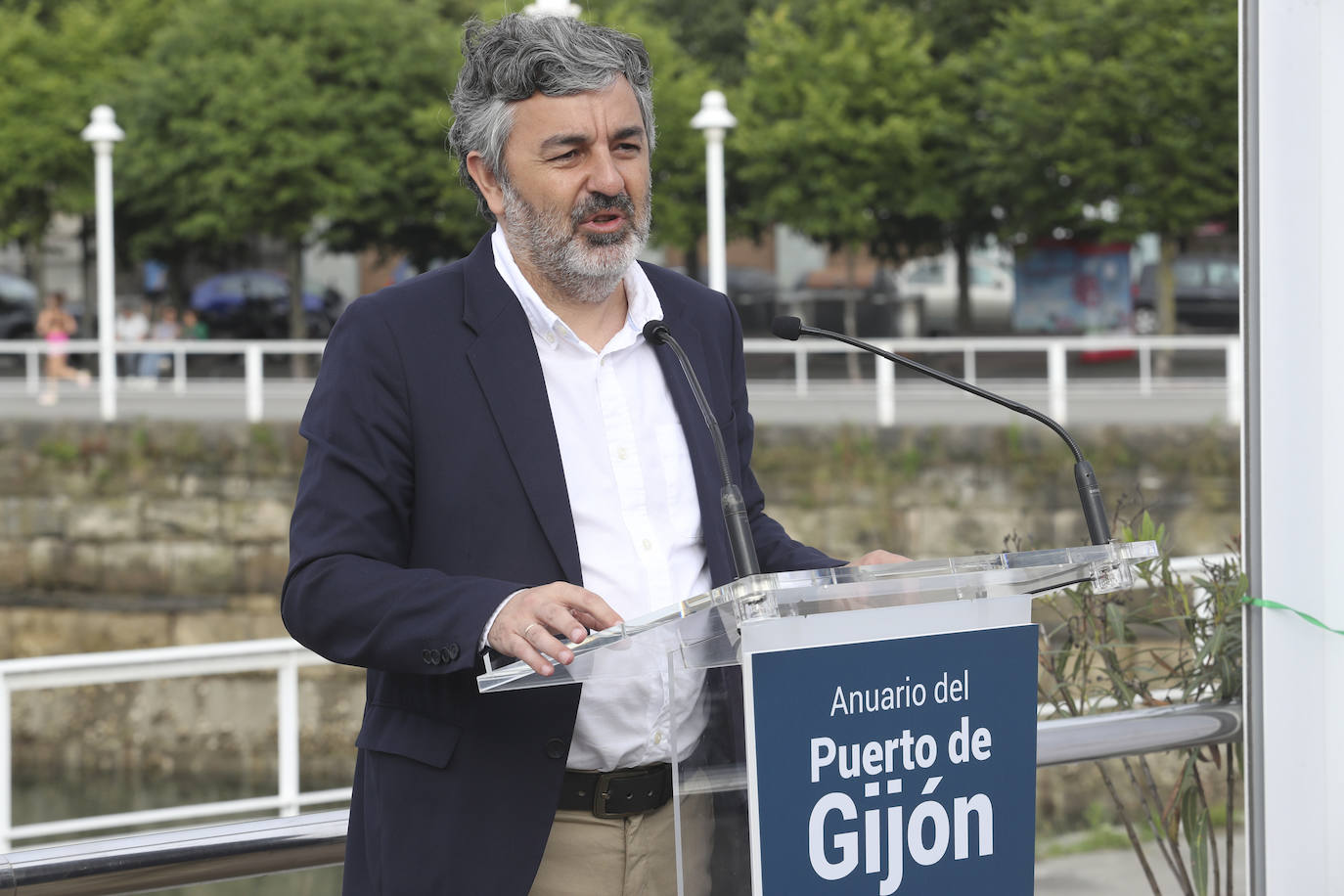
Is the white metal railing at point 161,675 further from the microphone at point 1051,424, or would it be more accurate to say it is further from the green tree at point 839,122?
the green tree at point 839,122

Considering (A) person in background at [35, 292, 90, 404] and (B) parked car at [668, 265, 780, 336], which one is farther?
(B) parked car at [668, 265, 780, 336]

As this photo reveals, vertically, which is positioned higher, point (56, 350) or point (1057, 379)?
point (56, 350)

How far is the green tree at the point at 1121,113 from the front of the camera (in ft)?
65.9

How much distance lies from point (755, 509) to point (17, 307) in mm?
28145

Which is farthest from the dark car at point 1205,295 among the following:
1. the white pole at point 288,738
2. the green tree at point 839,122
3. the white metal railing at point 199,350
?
the white pole at point 288,738

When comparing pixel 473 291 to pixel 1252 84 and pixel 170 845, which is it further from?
pixel 1252 84

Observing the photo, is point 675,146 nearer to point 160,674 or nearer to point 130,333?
point 130,333

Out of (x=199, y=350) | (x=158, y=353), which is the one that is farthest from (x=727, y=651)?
(x=158, y=353)

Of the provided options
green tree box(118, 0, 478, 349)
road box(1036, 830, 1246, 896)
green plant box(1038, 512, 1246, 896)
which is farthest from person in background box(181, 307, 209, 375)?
green plant box(1038, 512, 1246, 896)

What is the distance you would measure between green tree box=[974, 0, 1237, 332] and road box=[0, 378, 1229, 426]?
20.3ft

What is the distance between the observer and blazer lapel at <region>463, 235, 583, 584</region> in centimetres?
180

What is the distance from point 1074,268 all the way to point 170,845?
24768 millimetres

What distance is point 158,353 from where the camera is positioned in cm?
1756

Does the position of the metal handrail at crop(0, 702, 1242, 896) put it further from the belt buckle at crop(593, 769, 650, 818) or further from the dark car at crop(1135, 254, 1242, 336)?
the dark car at crop(1135, 254, 1242, 336)
